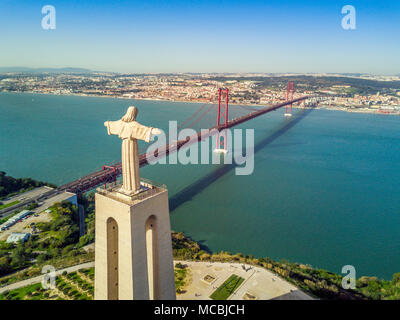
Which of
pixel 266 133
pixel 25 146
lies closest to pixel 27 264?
pixel 25 146

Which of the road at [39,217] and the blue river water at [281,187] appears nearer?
the road at [39,217]

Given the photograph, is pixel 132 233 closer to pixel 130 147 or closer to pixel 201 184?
pixel 130 147

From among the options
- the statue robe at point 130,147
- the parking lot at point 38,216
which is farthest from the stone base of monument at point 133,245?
the parking lot at point 38,216

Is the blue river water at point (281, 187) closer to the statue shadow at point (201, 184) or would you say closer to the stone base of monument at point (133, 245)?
the statue shadow at point (201, 184)

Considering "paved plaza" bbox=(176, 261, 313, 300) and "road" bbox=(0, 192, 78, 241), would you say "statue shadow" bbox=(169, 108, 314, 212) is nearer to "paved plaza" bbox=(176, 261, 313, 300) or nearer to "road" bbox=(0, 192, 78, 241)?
"road" bbox=(0, 192, 78, 241)

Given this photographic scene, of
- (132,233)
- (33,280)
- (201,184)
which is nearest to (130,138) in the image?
(132,233)

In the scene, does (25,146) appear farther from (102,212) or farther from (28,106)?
(28,106)
